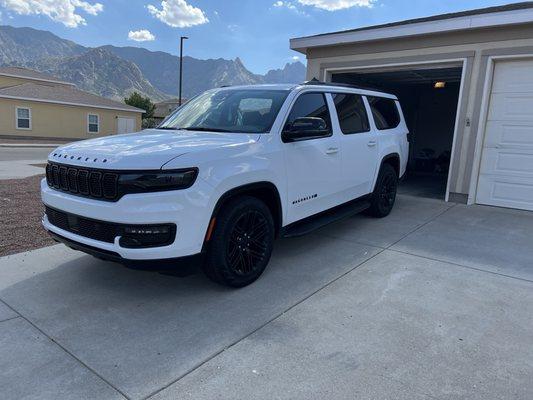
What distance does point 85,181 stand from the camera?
11.3ft

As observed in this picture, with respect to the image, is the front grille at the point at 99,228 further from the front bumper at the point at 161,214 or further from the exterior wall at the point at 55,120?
the exterior wall at the point at 55,120

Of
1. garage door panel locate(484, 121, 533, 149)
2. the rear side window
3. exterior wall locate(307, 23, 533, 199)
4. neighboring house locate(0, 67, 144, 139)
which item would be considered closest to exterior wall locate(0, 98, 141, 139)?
neighboring house locate(0, 67, 144, 139)

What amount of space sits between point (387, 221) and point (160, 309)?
437cm

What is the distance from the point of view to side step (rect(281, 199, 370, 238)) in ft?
14.8

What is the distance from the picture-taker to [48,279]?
4145mm

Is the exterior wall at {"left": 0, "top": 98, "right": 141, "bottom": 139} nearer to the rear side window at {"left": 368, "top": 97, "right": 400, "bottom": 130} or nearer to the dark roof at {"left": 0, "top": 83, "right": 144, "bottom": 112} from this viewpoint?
the dark roof at {"left": 0, "top": 83, "right": 144, "bottom": 112}

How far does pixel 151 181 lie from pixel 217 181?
54 cm

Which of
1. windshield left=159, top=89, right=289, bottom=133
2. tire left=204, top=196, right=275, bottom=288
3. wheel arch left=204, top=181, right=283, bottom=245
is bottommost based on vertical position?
tire left=204, top=196, right=275, bottom=288

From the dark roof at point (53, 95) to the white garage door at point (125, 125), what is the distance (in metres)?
0.92

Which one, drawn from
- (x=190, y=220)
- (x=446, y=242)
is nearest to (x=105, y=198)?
(x=190, y=220)

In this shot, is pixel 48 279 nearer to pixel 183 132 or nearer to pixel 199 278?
pixel 199 278

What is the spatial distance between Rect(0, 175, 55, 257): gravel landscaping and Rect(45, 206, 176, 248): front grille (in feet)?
5.56

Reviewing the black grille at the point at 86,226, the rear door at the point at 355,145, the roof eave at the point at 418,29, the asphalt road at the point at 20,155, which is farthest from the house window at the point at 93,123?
the black grille at the point at 86,226

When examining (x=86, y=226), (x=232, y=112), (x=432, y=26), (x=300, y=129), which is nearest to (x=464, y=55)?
(x=432, y=26)
